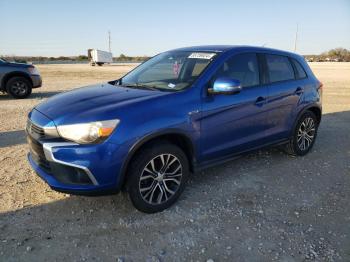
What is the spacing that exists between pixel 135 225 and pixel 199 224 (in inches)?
26.3

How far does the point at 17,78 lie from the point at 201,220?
10.2 meters

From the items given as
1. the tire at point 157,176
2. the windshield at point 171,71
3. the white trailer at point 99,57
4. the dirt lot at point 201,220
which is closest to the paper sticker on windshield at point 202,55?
Answer: the windshield at point 171,71

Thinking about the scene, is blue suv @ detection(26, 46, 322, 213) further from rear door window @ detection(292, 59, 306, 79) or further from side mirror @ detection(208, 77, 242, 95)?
rear door window @ detection(292, 59, 306, 79)

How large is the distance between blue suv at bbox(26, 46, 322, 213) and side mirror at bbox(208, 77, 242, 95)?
11 millimetres

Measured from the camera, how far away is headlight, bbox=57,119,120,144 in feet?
11.0

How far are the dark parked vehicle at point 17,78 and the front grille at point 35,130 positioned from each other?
8.76 metres

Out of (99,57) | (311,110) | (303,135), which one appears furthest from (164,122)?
(99,57)

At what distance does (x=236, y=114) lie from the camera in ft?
14.6

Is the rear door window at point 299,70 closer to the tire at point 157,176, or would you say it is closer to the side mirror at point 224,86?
the side mirror at point 224,86

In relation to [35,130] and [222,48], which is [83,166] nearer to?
[35,130]

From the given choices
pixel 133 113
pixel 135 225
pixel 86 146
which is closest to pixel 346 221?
pixel 135 225

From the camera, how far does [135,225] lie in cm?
368

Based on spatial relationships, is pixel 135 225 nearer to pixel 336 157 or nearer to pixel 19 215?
pixel 19 215

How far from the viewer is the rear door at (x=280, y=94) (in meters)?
5.07
